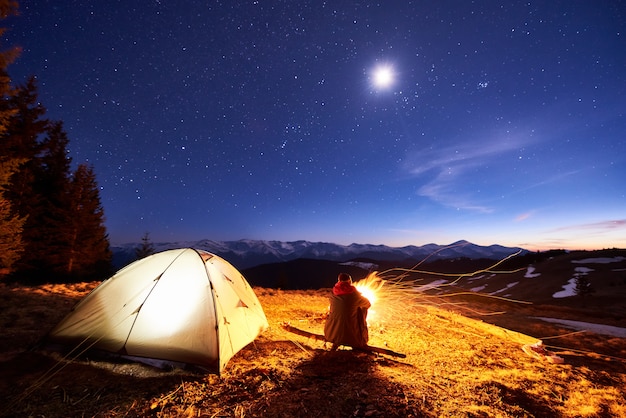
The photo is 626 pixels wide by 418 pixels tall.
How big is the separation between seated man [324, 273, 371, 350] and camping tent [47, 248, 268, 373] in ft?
7.17

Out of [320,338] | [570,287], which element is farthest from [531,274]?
[320,338]

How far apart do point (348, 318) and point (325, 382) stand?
173cm

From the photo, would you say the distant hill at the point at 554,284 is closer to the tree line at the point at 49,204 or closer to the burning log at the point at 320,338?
the burning log at the point at 320,338

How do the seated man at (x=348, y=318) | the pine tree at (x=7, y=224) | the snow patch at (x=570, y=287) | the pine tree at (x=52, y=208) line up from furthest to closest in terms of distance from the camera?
the snow patch at (x=570, y=287) → the pine tree at (x=52, y=208) → the pine tree at (x=7, y=224) → the seated man at (x=348, y=318)

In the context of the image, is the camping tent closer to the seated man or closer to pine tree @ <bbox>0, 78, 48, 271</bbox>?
the seated man

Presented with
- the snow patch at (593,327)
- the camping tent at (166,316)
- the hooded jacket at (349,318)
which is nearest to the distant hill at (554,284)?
the snow patch at (593,327)

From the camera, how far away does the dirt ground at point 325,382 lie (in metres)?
4.19

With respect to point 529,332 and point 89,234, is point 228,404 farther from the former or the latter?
point 89,234

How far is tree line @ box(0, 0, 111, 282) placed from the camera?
18312 millimetres

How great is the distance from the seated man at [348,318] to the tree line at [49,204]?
2033 centimetres

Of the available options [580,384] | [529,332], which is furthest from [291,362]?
[529,332]

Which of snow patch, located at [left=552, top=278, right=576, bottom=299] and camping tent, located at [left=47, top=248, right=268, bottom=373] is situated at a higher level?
camping tent, located at [left=47, top=248, right=268, bottom=373]

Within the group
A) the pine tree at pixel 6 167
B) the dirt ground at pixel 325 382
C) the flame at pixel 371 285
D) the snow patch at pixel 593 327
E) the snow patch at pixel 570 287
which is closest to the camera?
the dirt ground at pixel 325 382

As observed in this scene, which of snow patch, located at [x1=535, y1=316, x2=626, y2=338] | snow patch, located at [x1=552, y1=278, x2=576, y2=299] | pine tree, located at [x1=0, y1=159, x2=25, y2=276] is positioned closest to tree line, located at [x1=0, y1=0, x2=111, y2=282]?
pine tree, located at [x1=0, y1=159, x2=25, y2=276]
